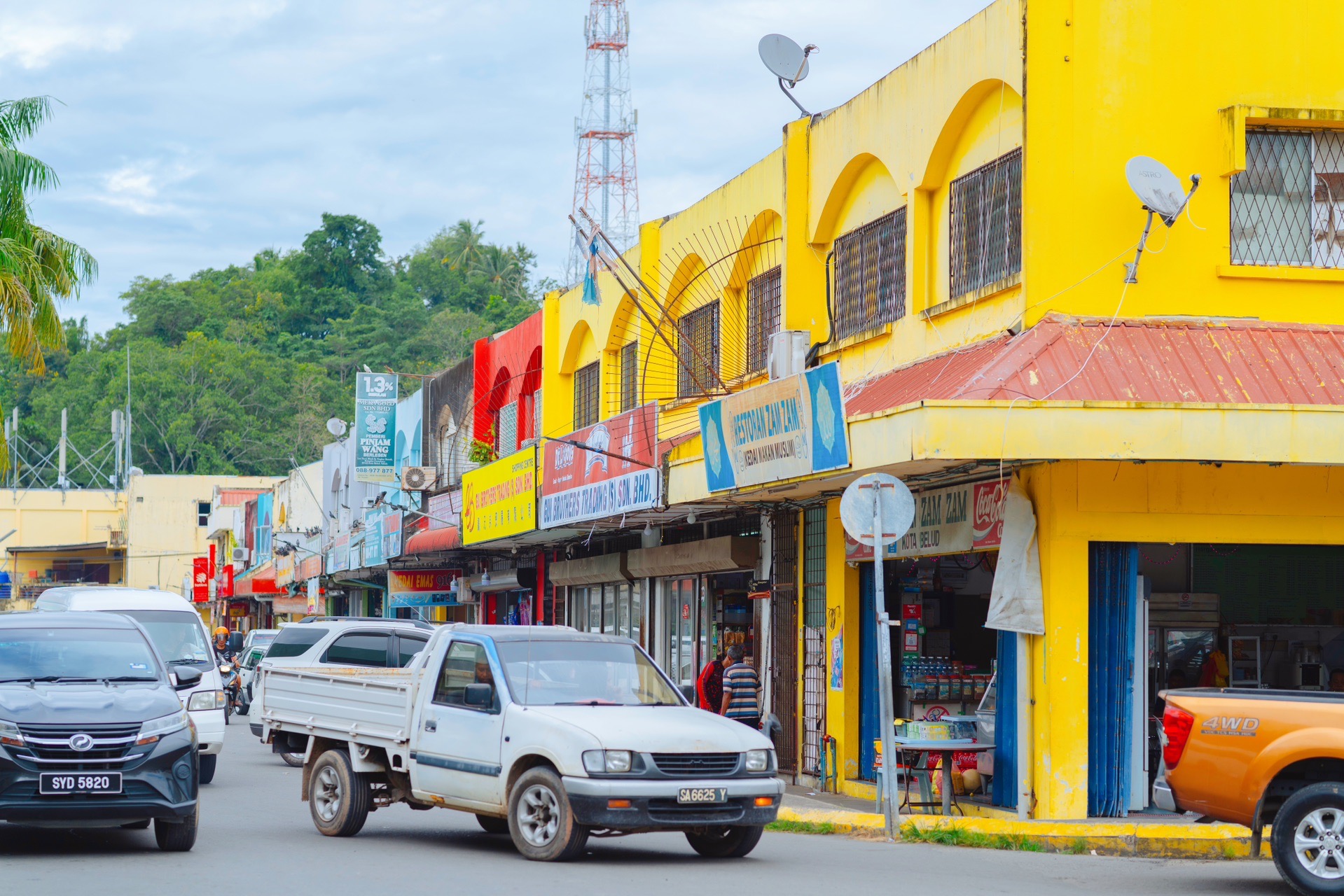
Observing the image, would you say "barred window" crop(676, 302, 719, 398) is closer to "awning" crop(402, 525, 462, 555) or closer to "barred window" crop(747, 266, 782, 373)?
"barred window" crop(747, 266, 782, 373)

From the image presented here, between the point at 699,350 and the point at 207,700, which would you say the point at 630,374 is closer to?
the point at 699,350

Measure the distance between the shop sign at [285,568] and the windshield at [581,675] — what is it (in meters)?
40.6

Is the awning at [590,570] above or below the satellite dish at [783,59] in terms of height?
below

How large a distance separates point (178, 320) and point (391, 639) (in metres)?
83.8

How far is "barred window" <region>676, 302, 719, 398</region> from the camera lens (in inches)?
902

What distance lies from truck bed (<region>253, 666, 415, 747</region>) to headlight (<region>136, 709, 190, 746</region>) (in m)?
1.54

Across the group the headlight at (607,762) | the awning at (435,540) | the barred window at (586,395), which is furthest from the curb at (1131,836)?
the awning at (435,540)

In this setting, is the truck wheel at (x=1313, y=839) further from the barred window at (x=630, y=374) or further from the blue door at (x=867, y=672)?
the barred window at (x=630, y=374)

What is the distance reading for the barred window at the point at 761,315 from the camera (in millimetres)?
20844

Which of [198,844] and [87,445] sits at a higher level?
[87,445]

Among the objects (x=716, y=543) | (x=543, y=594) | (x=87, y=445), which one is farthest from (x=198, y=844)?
(x=87, y=445)

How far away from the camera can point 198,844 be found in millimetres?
12523

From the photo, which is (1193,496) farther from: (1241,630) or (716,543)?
(716,543)

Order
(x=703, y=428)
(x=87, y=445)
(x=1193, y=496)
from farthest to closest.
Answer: (x=87, y=445) → (x=703, y=428) → (x=1193, y=496)
